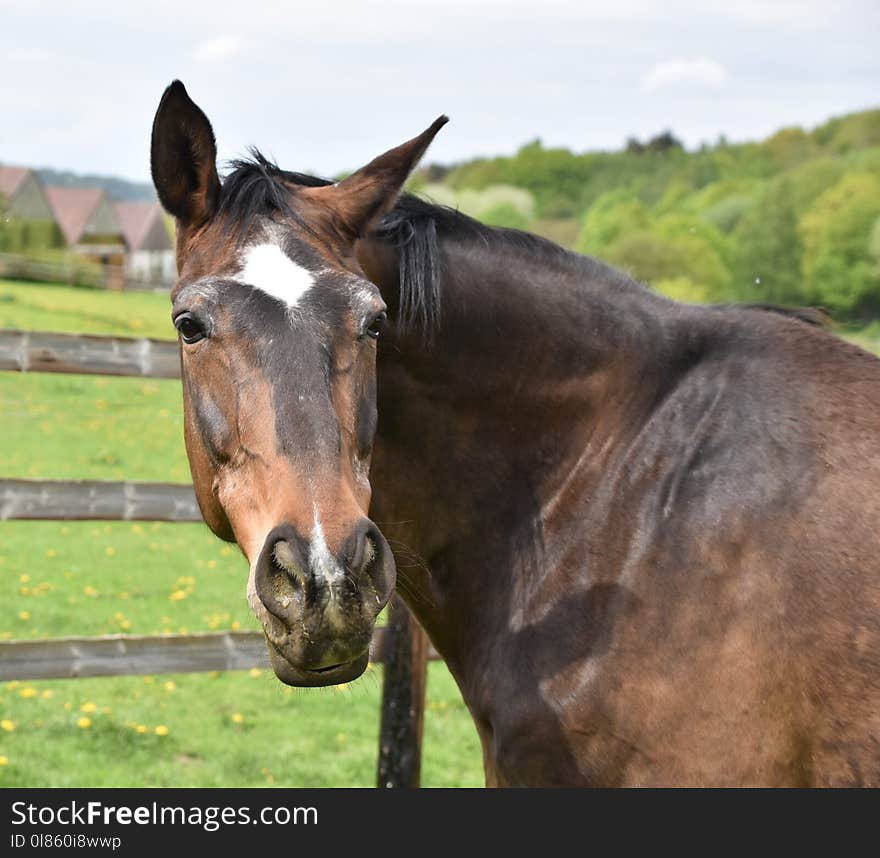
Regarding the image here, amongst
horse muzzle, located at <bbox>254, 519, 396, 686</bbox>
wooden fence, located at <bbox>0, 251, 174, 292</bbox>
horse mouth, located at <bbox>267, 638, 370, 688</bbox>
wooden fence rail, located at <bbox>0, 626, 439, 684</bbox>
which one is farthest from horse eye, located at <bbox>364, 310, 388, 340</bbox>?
wooden fence, located at <bbox>0, 251, 174, 292</bbox>

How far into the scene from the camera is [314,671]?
2.13 metres

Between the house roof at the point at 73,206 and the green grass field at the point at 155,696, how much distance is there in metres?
46.5

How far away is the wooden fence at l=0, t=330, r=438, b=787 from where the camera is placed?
14.9ft

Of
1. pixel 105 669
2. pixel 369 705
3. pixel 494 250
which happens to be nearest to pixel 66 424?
pixel 369 705

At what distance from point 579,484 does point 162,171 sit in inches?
59.0

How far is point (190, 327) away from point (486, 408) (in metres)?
0.98

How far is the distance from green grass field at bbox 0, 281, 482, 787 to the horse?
1.80ft

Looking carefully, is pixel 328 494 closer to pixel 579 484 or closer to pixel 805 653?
pixel 579 484

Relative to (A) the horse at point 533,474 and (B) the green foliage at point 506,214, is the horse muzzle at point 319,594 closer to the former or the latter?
(A) the horse at point 533,474

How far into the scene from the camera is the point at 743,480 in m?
2.70

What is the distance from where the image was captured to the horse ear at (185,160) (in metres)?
2.65

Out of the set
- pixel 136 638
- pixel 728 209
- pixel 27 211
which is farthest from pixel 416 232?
pixel 728 209

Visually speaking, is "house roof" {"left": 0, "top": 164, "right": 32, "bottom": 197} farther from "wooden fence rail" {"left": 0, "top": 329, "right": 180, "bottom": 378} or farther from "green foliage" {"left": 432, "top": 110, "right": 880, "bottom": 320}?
"wooden fence rail" {"left": 0, "top": 329, "right": 180, "bottom": 378}

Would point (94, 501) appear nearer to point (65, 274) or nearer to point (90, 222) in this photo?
point (65, 274)
